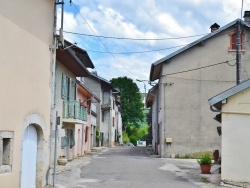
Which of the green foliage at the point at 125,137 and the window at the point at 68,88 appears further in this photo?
the green foliage at the point at 125,137

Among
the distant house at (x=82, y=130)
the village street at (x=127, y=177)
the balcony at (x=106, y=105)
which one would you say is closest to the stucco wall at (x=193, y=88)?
the distant house at (x=82, y=130)

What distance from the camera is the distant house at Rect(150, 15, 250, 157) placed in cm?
2673

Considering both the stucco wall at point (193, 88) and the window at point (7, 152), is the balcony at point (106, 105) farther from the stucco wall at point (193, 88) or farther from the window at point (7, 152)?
the window at point (7, 152)

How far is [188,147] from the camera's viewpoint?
26531 millimetres

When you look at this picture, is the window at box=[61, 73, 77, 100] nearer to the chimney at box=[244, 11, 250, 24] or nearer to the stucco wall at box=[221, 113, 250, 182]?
the stucco wall at box=[221, 113, 250, 182]

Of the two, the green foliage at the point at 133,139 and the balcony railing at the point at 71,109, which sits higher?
the balcony railing at the point at 71,109

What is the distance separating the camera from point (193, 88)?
27.2 metres

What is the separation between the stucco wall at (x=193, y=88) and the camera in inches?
1053

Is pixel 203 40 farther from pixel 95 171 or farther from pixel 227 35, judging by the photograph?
pixel 95 171

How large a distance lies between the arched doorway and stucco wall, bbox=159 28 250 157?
51.5ft

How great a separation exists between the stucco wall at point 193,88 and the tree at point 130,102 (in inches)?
1510

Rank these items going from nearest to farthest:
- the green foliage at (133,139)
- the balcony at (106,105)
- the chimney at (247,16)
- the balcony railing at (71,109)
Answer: the balcony railing at (71,109)
the chimney at (247,16)
the balcony at (106,105)
the green foliage at (133,139)

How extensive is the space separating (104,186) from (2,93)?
521cm

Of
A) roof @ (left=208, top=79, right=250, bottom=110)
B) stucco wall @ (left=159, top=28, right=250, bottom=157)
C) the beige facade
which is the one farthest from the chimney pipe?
the beige facade
